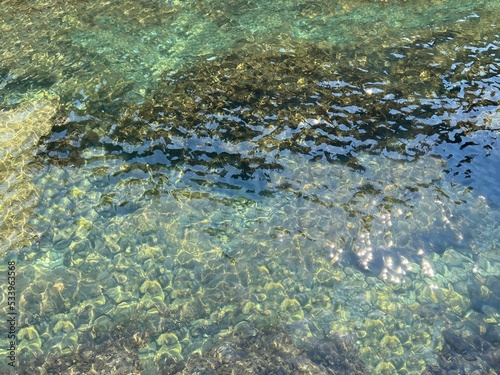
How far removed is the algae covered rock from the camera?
832cm

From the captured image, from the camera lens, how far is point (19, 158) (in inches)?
374

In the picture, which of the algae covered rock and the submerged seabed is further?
the algae covered rock

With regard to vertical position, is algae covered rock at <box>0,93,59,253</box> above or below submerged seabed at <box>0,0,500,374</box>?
above

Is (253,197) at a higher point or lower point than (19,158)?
lower

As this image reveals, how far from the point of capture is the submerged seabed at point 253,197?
7.08 m

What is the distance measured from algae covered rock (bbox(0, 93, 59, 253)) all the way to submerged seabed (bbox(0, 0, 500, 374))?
0.04 metres

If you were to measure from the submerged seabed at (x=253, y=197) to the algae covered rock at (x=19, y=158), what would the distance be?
4cm

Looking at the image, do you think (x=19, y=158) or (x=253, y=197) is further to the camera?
(x=19, y=158)

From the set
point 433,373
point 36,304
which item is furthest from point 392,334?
point 36,304

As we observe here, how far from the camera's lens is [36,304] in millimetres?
7309

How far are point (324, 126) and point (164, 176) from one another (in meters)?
3.79

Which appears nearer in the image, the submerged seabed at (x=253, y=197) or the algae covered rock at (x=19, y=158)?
the submerged seabed at (x=253, y=197)

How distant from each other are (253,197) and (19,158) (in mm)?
5022

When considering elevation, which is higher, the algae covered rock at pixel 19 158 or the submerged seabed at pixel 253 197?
the algae covered rock at pixel 19 158
